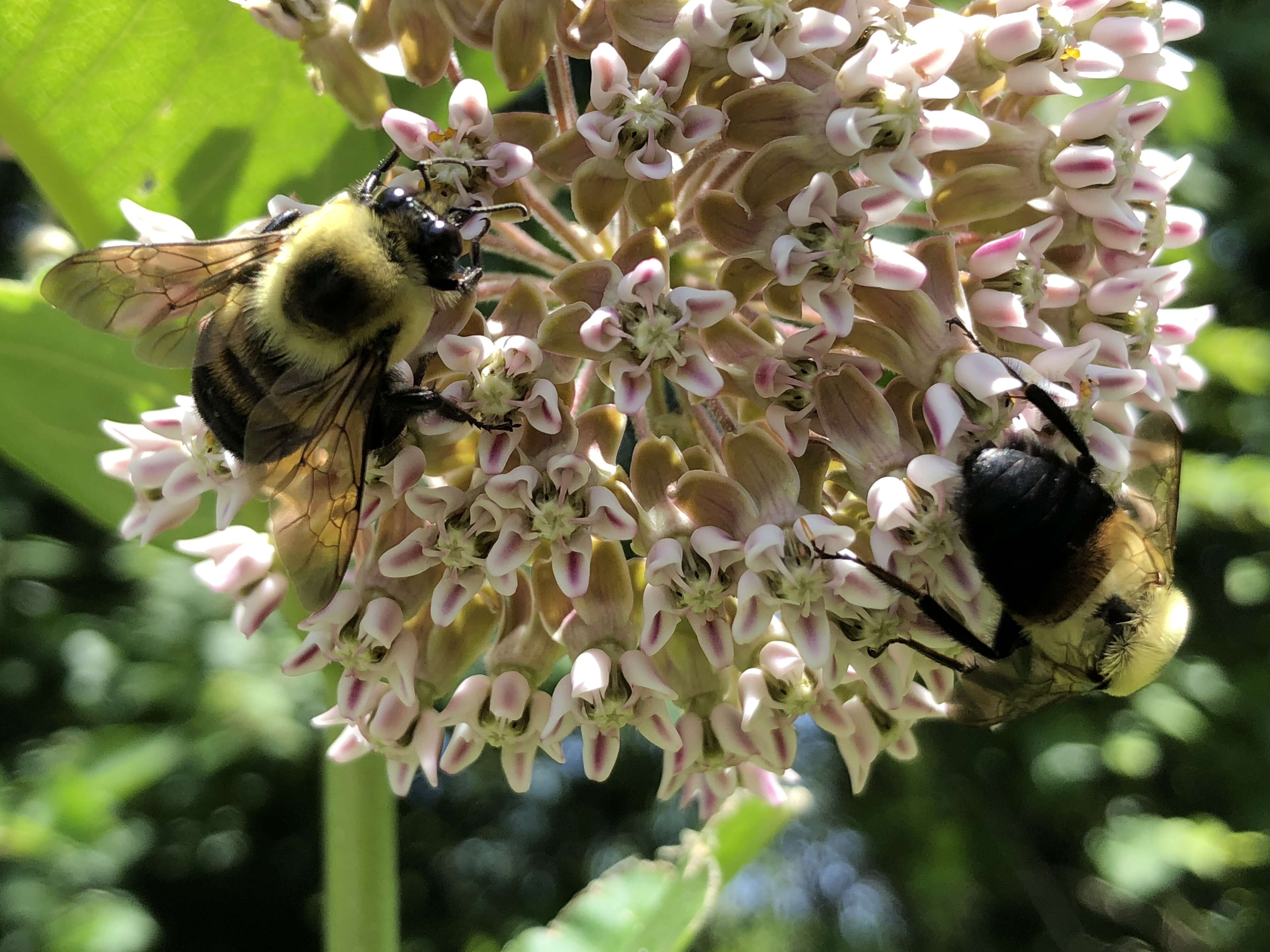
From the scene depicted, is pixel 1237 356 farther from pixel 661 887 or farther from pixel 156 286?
pixel 156 286

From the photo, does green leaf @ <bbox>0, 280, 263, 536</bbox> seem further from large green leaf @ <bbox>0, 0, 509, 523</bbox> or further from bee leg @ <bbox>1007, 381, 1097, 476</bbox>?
bee leg @ <bbox>1007, 381, 1097, 476</bbox>

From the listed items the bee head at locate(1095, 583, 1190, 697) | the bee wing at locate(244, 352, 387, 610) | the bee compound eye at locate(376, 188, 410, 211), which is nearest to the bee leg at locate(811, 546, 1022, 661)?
the bee head at locate(1095, 583, 1190, 697)

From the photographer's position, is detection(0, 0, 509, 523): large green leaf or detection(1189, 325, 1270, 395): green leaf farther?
detection(1189, 325, 1270, 395): green leaf

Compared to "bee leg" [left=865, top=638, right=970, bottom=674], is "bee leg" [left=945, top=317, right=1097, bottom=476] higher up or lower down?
higher up

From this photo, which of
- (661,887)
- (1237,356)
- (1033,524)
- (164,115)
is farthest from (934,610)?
(1237,356)

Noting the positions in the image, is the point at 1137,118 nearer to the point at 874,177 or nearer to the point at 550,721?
the point at 874,177

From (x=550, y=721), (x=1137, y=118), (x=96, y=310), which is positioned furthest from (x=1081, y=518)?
(x=96, y=310)

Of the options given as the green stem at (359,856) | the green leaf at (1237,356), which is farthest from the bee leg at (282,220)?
the green leaf at (1237,356)

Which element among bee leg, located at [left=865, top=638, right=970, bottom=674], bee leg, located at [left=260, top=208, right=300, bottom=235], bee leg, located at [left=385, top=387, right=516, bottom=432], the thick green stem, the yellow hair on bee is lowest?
the thick green stem
